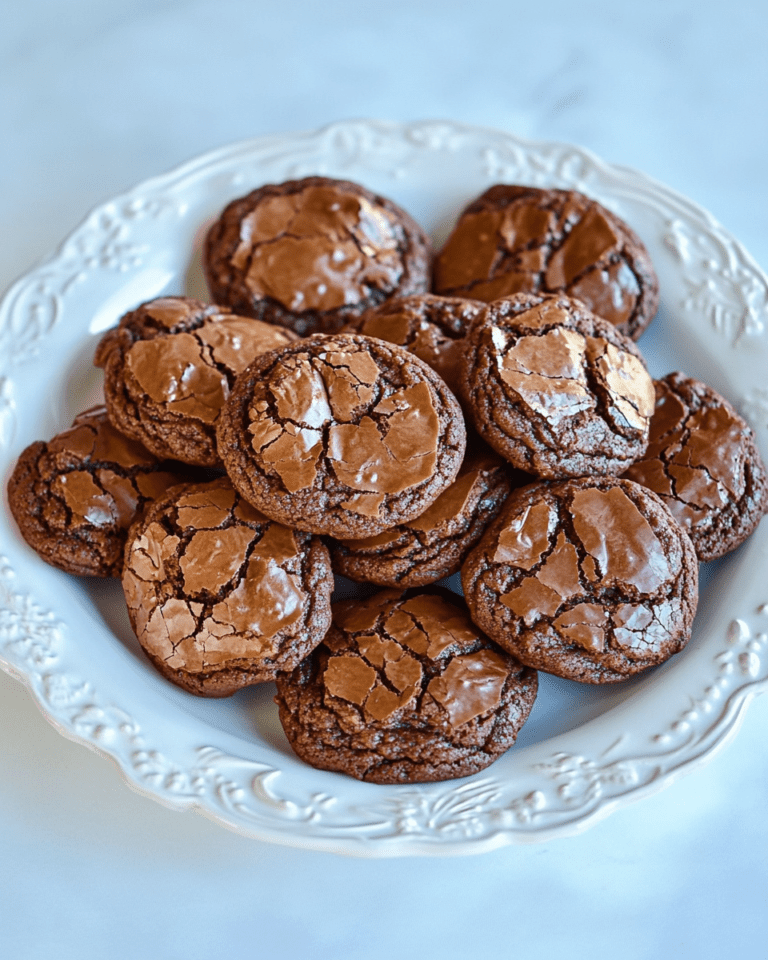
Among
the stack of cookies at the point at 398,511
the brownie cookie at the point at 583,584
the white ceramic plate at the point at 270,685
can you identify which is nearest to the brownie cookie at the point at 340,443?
the stack of cookies at the point at 398,511

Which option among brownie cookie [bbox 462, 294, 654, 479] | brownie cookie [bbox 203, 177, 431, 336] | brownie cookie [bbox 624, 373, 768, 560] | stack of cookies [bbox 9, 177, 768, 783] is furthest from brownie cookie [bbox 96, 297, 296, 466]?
brownie cookie [bbox 624, 373, 768, 560]

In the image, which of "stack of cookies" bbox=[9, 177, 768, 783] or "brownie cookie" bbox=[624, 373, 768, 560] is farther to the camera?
"brownie cookie" bbox=[624, 373, 768, 560]

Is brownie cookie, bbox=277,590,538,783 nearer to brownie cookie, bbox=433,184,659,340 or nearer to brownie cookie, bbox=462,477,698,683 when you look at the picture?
brownie cookie, bbox=462,477,698,683

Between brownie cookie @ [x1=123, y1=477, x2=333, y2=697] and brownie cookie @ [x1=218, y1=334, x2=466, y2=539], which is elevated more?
brownie cookie @ [x1=218, y1=334, x2=466, y2=539]

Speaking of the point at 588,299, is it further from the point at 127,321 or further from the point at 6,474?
the point at 6,474

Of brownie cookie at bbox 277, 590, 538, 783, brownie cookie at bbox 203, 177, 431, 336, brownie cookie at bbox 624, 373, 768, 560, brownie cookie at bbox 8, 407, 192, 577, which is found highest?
brownie cookie at bbox 203, 177, 431, 336

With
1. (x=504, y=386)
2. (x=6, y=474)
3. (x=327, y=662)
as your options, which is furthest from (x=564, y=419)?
(x=6, y=474)

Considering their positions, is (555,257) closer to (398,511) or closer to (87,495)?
(398,511)
